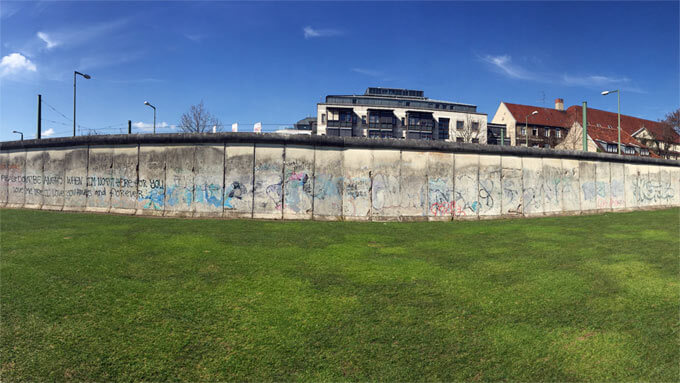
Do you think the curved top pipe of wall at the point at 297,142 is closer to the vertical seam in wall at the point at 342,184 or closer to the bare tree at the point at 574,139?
the vertical seam in wall at the point at 342,184

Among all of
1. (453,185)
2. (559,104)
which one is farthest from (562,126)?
(453,185)

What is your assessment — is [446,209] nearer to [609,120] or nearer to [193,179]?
[193,179]

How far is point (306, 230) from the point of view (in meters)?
11.1

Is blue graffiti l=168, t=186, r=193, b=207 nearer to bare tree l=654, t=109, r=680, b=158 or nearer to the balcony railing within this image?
the balcony railing

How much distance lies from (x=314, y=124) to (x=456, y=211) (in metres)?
51.4

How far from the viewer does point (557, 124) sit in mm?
64500

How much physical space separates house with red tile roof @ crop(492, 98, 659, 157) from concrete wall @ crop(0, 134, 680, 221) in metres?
46.7

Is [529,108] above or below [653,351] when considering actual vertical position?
above

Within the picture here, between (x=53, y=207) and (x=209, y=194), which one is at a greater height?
(x=209, y=194)

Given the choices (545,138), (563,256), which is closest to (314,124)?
(545,138)

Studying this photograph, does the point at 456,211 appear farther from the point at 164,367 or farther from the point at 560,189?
the point at 164,367

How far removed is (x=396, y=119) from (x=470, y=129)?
14.8m

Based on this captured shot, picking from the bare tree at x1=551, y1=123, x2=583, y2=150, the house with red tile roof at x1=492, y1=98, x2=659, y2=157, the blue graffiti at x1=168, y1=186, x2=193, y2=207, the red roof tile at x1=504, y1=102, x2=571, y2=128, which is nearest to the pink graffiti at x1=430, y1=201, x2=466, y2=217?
the blue graffiti at x1=168, y1=186, x2=193, y2=207

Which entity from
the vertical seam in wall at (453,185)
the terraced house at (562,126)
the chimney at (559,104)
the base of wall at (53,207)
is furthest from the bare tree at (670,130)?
the base of wall at (53,207)
